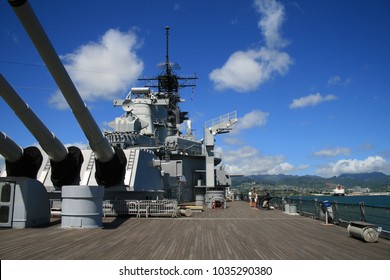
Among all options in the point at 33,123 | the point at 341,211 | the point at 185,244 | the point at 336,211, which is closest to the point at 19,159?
the point at 33,123

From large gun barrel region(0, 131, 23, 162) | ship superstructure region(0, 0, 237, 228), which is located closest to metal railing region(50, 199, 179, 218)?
ship superstructure region(0, 0, 237, 228)

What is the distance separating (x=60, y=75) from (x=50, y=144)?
13.3 feet

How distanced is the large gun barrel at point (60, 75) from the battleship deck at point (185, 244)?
314 cm

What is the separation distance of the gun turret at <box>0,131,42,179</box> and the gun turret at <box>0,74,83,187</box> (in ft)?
0.49

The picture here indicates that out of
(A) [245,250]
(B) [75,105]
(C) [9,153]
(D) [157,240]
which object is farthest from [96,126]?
(A) [245,250]

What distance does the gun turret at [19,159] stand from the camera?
11.6 metres

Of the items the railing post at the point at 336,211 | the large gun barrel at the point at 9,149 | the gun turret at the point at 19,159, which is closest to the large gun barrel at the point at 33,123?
the gun turret at the point at 19,159

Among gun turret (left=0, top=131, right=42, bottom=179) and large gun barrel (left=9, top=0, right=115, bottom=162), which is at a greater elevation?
large gun barrel (left=9, top=0, right=115, bottom=162)

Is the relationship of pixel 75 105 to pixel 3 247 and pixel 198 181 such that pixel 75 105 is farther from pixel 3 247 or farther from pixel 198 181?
pixel 198 181

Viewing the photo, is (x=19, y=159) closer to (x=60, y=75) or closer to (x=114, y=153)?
(x=114, y=153)

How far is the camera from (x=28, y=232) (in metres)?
9.66

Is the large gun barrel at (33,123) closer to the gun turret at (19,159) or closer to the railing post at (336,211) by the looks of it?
the gun turret at (19,159)

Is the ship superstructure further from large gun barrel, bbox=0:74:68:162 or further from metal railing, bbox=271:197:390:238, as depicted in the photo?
A: metal railing, bbox=271:197:390:238

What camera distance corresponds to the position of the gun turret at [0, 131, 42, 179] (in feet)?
38.1
